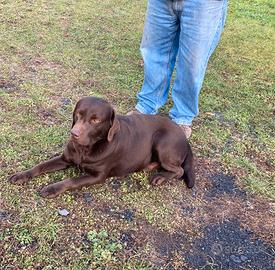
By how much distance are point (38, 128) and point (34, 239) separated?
4.55 feet

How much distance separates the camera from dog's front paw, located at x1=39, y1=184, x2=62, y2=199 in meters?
3.11

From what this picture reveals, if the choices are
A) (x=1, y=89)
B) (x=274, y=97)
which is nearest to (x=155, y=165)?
(x=1, y=89)

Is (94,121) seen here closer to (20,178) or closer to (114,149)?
(114,149)

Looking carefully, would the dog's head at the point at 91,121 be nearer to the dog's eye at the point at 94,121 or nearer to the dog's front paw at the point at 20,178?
the dog's eye at the point at 94,121

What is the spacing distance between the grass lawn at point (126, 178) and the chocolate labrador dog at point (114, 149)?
Result: 0.09m

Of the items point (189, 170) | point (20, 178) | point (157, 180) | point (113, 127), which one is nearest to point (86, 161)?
point (113, 127)

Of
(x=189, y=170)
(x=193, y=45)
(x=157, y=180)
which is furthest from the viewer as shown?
(x=193, y=45)

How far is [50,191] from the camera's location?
3.12 meters

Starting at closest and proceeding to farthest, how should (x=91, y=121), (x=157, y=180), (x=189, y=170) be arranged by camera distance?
1. (x=91, y=121)
2. (x=157, y=180)
3. (x=189, y=170)

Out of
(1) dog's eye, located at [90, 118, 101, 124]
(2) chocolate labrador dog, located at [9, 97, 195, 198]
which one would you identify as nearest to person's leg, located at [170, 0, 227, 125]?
(2) chocolate labrador dog, located at [9, 97, 195, 198]

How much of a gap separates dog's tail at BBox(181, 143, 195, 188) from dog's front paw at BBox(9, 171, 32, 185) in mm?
1200

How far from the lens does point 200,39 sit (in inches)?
146

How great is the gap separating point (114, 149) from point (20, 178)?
2.27 ft

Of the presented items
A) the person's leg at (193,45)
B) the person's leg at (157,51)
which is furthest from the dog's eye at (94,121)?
the person's leg at (157,51)
